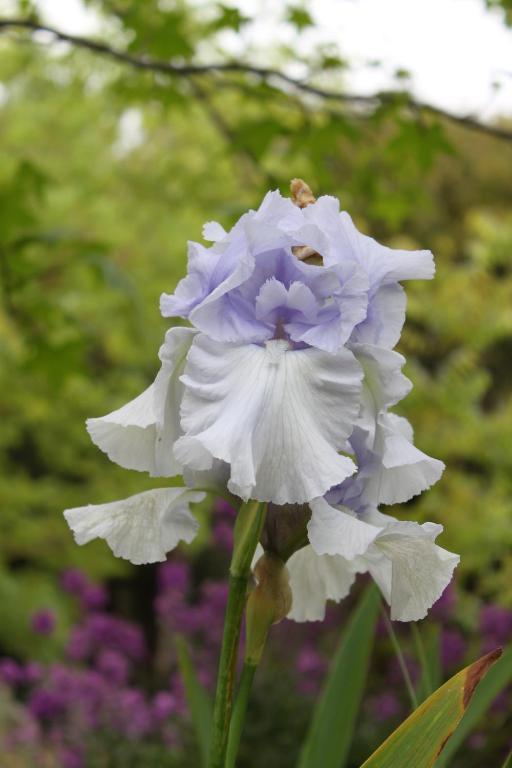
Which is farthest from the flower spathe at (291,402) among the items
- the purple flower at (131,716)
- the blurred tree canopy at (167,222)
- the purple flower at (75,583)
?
the purple flower at (75,583)

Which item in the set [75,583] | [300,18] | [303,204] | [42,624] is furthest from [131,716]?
[303,204]

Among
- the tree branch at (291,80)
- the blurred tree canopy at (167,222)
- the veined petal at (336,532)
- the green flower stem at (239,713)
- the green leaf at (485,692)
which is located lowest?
the blurred tree canopy at (167,222)

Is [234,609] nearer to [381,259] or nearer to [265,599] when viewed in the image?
[265,599]

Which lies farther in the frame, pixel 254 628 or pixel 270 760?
pixel 270 760

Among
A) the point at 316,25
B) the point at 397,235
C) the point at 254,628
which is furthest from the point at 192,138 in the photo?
the point at 254,628

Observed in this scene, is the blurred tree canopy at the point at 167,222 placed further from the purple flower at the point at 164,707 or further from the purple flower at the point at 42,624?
the purple flower at the point at 164,707

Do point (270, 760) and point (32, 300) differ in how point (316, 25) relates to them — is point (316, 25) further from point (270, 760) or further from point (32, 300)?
point (270, 760)
